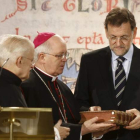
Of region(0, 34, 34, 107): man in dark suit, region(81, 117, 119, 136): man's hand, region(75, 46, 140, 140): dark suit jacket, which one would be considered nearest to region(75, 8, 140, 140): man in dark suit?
region(75, 46, 140, 140): dark suit jacket

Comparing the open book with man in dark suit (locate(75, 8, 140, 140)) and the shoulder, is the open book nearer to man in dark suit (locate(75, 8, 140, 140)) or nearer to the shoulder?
man in dark suit (locate(75, 8, 140, 140))

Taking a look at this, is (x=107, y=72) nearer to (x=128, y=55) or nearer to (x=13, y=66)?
(x=128, y=55)

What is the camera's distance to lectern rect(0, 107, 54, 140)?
231cm

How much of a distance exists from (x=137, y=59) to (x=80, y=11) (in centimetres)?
185

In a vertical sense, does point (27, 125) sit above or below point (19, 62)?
below

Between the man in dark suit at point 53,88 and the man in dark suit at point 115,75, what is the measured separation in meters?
0.20

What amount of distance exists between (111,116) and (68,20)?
248 cm

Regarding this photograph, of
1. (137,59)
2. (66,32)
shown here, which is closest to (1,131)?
(137,59)

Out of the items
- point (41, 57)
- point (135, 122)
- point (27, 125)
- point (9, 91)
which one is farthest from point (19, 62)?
point (135, 122)

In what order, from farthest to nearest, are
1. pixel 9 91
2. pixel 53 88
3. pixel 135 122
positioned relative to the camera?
pixel 53 88 < pixel 135 122 < pixel 9 91

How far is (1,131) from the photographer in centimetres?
234

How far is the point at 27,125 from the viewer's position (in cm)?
236

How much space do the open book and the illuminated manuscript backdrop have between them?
200 centimetres

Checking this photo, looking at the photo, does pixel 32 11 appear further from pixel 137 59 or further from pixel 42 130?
pixel 42 130
